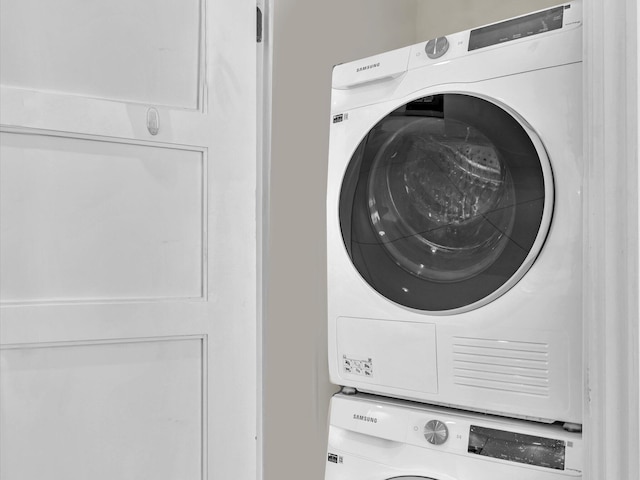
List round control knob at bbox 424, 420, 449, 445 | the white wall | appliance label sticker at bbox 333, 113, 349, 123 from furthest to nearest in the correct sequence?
the white wall
appliance label sticker at bbox 333, 113, 349, 123
round control knob at bbox 424, 420, 449, 445

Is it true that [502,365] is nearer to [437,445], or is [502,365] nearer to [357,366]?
[437,445]

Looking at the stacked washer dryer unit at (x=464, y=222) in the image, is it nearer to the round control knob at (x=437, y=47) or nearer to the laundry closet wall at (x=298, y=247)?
the round control knob at (x=437, y=47)

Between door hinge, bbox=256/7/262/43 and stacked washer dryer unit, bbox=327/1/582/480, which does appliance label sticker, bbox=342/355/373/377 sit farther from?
door hinge, bbox=256/7/262/43

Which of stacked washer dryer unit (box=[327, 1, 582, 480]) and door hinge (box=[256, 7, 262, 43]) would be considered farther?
door hinge (box=[256, 7, 262, 43])

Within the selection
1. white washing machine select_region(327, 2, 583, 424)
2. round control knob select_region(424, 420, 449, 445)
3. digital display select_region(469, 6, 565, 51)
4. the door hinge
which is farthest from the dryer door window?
the door hinge

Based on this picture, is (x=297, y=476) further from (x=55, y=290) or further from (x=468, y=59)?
(x=468, y=59)

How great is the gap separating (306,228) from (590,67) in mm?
878

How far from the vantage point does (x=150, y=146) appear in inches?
50.9

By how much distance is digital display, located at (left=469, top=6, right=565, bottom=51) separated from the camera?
3.96 ft

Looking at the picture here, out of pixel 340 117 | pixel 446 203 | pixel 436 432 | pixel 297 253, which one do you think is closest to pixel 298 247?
pixel 297 253

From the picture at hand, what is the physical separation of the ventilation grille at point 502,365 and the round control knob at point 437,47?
2.02 ft

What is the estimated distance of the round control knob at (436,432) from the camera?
127 centimetres

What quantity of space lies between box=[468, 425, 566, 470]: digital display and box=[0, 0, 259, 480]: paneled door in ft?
1.67

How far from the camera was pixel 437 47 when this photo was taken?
4.46 feet
